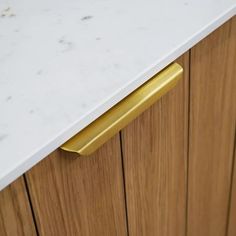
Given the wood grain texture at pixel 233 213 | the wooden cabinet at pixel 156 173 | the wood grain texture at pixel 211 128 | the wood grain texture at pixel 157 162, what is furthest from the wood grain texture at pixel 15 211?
the wood grain texture at pixel 233 213

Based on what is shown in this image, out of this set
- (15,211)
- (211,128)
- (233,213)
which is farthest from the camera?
(233,213)

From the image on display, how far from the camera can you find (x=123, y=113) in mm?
666

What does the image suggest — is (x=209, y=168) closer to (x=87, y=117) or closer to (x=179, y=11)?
(x=179, y=11)

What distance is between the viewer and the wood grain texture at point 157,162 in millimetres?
758

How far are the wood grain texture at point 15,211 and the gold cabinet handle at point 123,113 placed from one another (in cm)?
8

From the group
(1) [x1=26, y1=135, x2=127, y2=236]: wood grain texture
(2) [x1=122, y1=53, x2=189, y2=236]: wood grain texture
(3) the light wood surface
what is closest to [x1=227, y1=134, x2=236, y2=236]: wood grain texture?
(3) the light wood surface

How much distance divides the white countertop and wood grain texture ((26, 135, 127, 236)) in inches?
1.9

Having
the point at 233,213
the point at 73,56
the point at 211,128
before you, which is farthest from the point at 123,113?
the point at 233,213

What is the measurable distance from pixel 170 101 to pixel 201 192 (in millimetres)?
321

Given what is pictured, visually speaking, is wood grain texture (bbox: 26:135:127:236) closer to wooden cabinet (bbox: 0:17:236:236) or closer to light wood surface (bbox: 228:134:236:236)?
wooden cabinet (bbox: 0:17:236:236)

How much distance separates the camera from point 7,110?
2.03 feet

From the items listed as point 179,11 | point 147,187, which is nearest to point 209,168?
point 147,187

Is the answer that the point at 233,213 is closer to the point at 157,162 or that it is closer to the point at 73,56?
the point at 157,162

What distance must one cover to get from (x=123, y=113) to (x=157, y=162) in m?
0.19
